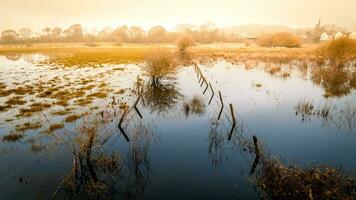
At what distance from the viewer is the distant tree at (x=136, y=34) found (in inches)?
6732

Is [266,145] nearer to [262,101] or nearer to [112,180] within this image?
[112,180]

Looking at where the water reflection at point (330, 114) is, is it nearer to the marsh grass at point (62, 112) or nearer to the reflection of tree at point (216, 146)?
the reflection of tree at point (216, 146)

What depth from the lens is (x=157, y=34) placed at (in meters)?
171

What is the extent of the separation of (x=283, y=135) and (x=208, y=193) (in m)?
8.12

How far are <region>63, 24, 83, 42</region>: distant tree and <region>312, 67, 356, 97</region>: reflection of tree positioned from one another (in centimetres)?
17260

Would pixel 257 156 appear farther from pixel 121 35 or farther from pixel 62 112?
pixel 121 35

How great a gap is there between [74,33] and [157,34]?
60613mm

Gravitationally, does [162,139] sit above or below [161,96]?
below

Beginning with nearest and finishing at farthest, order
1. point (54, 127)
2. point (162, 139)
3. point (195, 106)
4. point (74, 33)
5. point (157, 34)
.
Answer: point (162, 139), point (54, 127), point (195, 106), point (157, 34), point (74, 33)

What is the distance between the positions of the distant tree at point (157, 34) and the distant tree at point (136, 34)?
5.55 meters

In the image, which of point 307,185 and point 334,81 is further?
point 334,81

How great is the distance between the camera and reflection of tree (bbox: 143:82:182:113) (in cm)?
2369

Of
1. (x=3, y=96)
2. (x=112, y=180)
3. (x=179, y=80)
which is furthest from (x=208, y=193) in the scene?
(x=179, y=80)

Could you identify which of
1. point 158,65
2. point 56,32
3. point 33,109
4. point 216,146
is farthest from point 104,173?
point 56,32
